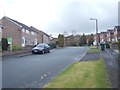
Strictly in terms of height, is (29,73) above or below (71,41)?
→ below

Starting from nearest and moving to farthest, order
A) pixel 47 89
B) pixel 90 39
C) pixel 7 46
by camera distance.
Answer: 1. pixel 47 89
2. pixel 7 46
3. pixel 90 39

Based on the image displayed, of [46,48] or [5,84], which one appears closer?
[5,84]

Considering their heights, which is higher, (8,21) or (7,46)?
(8,21)

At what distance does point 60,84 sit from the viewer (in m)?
10.9

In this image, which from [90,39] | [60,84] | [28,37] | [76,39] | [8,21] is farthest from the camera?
[76,39]

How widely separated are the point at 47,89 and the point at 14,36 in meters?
56.4

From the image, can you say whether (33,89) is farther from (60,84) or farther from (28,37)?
(28,37)

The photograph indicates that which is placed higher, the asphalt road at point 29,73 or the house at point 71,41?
the house at point 71,41

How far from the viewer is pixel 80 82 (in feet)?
36.8

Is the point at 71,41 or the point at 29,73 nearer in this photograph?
the point at 29,73

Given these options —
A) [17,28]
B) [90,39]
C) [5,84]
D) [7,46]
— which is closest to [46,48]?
[7,46]

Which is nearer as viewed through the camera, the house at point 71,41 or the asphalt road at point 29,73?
the asphalt road at point 29,73

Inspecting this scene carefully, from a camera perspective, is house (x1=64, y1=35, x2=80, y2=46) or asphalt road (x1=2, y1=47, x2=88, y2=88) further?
house (x1=64, y1=35, x2=80, y2=46)

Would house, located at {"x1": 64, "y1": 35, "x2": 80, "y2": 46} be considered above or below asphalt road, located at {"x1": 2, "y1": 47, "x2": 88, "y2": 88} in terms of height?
above
